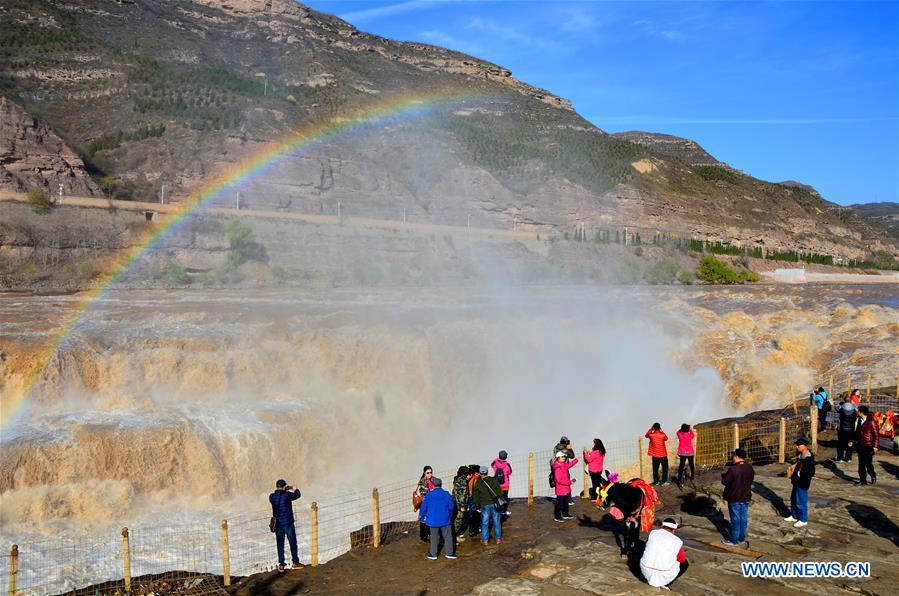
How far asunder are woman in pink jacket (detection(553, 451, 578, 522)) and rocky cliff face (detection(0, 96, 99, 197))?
51.9m

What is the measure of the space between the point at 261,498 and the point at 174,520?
83.6 inches

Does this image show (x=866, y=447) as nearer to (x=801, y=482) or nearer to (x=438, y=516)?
(x=801, y=482)

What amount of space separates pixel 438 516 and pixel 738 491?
13.0 ft

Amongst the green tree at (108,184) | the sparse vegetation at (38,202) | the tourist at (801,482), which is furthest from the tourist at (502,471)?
the green tree at (108,184)

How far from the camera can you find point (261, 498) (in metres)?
17.0

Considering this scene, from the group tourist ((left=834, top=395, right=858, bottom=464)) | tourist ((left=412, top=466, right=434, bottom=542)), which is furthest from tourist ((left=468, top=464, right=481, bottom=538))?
tourist ((left=834, top=395, right=858, bottom=464))

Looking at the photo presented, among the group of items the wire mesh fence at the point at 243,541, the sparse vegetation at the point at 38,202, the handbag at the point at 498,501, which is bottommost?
the wire mesh fence at the point at 243,541

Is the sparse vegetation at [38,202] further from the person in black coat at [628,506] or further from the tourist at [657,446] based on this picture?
the person in black coat at [628,506]

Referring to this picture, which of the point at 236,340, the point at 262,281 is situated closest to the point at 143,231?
the point at 262,281

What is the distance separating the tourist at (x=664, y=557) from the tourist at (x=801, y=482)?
291 centimetres

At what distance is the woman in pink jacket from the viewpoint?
11.0 m

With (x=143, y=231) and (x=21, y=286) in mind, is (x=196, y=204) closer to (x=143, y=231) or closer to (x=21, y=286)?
(x=143, y=231)

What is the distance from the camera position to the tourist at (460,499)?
1045cm

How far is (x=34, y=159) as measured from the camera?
54906 mm
